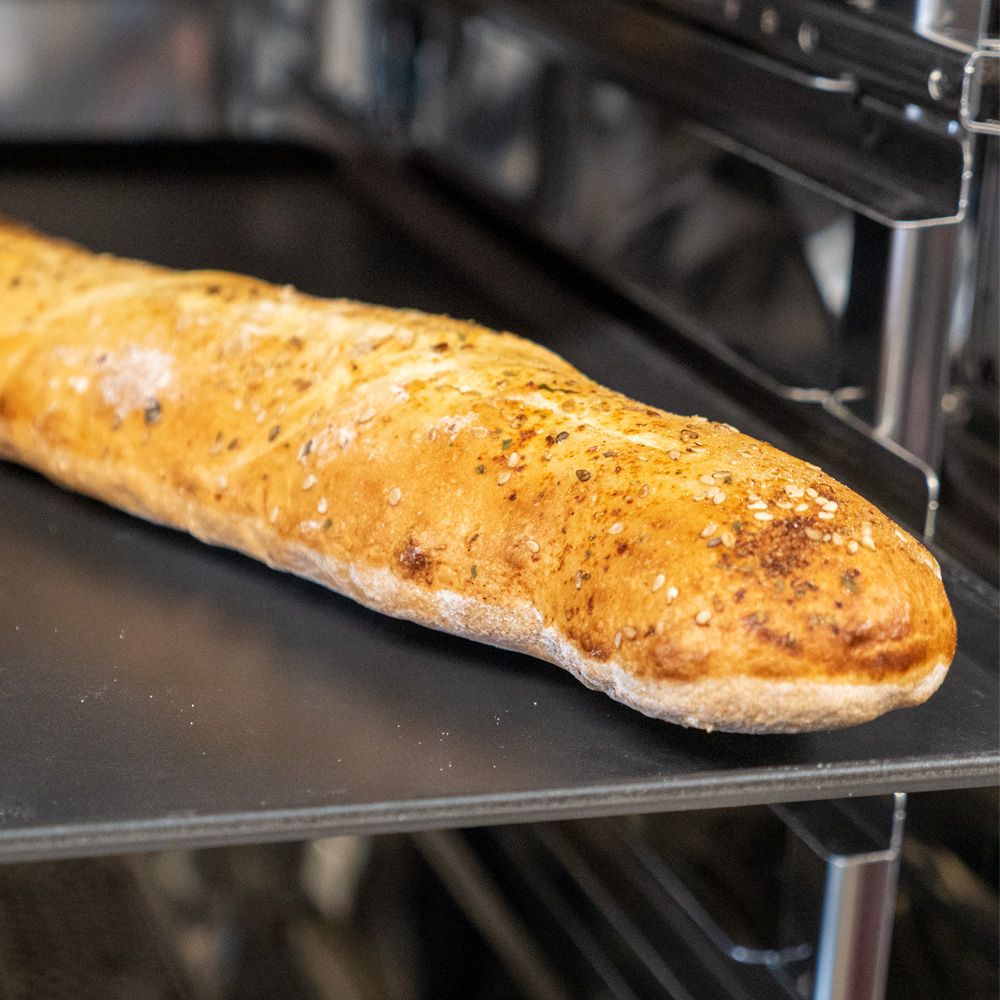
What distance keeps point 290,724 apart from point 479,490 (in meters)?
0.23

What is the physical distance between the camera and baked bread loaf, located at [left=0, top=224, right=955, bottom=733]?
2.80 feet

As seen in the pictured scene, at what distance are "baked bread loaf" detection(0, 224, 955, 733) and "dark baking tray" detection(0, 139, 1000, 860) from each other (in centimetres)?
4

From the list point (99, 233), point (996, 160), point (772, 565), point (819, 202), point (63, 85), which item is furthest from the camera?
point (63, 85)

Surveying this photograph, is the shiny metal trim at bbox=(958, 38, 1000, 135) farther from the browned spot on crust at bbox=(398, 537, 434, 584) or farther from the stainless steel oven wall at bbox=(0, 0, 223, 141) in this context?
the stainless steel oven wall at bbox=(0, 0, 223, 141)

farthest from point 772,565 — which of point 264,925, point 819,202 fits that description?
point 264,925

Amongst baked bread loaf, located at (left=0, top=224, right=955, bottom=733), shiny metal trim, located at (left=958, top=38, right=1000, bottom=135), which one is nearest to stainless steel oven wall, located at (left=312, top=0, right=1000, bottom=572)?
shiny metal trim, located at (left=958, top=38, right=1000, bottom=135)

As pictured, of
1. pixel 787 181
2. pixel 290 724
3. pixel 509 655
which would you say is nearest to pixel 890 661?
pixel 509 655

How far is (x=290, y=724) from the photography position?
3.10ft

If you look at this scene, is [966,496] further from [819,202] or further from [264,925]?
[264,925]

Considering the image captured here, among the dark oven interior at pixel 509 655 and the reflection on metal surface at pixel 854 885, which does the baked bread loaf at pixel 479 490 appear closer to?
the dark oven interior at pixel 509 655

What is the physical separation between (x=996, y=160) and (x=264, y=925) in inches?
55.2

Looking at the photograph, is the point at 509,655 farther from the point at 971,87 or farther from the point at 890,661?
the point at 971,87

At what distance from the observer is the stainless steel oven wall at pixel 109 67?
2623 millimetres

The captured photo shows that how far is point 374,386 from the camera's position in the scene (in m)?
1.12
